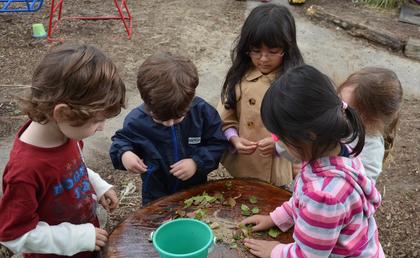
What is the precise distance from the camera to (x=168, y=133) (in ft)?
6.96

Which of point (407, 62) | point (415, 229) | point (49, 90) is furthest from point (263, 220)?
point (407, 62)

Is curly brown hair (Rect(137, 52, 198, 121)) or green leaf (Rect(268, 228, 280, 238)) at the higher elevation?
curly brown hair (Rect(137, 52, 198, 121))

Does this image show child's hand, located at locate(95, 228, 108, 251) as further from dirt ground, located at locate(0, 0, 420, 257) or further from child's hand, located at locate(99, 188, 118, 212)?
dirt ground, located at locate(0, 0, 420, 257)

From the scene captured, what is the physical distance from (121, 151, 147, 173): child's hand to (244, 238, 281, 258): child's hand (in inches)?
22.0

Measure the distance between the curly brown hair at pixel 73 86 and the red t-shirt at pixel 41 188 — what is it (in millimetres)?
143

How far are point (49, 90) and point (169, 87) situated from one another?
0.51 m

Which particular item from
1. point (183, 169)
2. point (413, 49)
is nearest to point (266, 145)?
point (183, 169)

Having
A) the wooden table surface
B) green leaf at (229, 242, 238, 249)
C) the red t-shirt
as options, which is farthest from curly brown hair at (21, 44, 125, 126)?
green leaf at (229, 242, 238, 249)

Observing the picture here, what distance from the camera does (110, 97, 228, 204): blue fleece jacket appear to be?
212 centimetres

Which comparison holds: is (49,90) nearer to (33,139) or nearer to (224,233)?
(33,139)

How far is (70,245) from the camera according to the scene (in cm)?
169

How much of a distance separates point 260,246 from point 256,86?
2.90ft

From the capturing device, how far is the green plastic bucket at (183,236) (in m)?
1.55

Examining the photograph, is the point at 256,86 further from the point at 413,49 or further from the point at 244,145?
the point at 413,49
